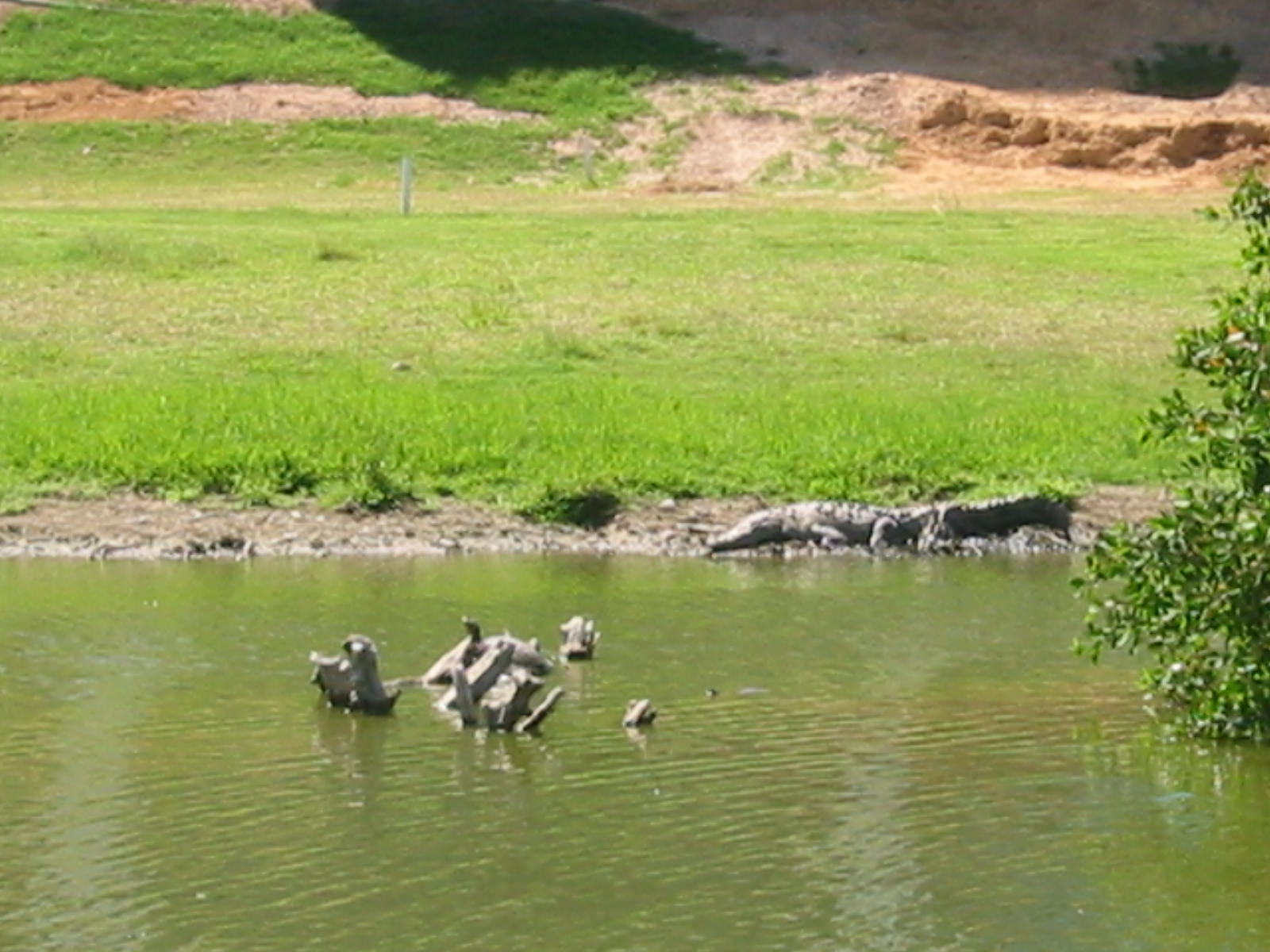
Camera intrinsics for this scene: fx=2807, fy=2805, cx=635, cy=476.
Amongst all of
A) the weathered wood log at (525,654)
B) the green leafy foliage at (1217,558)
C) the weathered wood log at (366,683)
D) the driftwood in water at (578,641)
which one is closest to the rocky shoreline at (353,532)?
the driftwood in water at (578,641)

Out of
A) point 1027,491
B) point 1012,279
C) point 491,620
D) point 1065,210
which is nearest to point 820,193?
point 1065,210

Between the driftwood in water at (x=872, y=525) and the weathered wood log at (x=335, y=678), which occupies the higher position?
the weathered wood log at (x=335, y=678)

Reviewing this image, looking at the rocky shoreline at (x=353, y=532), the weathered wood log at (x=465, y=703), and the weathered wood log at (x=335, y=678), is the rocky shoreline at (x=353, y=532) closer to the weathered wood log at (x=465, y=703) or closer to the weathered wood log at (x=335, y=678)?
the weathered wood log at (x=335, y=678)

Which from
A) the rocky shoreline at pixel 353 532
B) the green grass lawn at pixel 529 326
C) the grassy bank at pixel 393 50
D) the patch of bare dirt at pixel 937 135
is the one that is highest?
the grassy bank at pixel 393 50

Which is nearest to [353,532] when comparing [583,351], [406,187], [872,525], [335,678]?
[872,525]

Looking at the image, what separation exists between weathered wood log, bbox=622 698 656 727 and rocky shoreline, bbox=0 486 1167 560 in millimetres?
4759

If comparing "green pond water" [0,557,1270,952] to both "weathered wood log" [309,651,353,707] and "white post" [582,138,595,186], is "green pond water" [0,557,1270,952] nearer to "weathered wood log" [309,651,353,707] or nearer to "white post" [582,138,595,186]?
"weathered wood log" [309,651,353,707]

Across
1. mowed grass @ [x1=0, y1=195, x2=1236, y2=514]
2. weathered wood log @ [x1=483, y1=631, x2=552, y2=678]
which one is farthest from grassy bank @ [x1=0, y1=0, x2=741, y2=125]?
weathered wood log @ [x1=483, y1=631, x2=552, y2=678]

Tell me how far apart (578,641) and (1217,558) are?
9.50 feet

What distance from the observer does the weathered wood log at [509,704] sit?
34.9ft

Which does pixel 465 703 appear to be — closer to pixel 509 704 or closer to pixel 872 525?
pixel 509 704

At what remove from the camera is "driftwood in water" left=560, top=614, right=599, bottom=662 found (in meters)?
12.0

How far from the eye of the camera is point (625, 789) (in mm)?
9820

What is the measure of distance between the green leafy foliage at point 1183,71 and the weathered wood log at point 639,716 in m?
31.2
